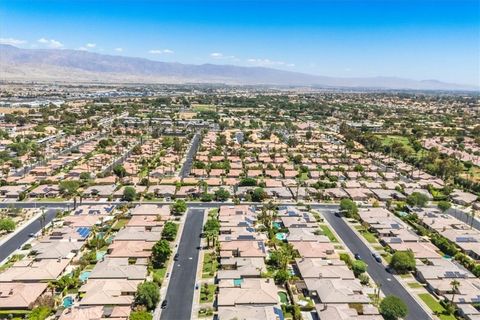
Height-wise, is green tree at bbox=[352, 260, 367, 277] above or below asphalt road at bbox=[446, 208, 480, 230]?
above

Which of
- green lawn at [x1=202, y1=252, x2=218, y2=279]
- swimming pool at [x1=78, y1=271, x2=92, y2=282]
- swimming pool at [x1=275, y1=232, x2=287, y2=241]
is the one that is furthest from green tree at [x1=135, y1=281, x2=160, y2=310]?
swimming pool at [x1=275, y1=232, x2=287, y2=241]

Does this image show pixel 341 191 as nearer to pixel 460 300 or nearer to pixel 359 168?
pixel 359 168

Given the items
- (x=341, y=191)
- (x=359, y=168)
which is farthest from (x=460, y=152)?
(x=341, y=191)

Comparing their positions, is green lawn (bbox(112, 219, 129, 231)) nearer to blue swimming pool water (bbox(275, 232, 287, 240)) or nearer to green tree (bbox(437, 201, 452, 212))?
blue swimming pool water (bbox(275, 232, 287, 240))

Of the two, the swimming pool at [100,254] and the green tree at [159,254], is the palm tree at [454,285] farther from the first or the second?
the swimming pool at [100,254]

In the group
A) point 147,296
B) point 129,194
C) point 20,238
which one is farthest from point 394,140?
point 20,238

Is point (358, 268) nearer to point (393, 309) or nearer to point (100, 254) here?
point (393, 309)
